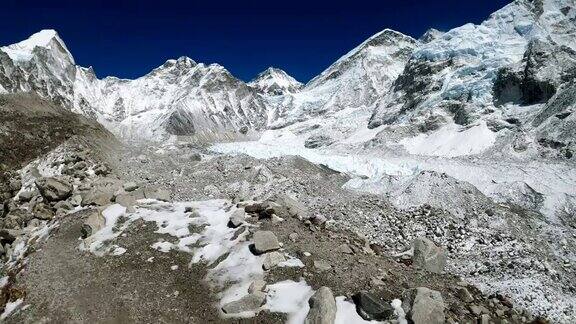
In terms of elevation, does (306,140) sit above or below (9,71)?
below

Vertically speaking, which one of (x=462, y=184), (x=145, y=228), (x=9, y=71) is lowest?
(x=462, y=184)

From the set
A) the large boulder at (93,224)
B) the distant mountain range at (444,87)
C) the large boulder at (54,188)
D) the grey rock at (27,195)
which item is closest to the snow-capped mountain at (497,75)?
the distant mountain range at (444,87)

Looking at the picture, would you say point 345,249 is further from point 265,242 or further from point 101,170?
point 101,170

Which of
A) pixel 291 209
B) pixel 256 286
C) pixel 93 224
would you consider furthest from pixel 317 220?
pixel 93 224

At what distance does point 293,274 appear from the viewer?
11664 millimetres

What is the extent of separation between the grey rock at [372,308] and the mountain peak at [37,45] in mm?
166638

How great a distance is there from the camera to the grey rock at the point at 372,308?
977 centimetres

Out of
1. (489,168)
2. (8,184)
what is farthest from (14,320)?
(489,168)

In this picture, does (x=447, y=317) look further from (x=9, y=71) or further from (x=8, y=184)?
(x=9, y=71)

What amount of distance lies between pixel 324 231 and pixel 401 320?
5.64 metres

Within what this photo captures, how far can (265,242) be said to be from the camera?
12.7 metres

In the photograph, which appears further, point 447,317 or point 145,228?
point 145,228

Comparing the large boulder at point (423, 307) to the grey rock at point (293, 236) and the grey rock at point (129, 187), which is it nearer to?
the grey rock at point (293, 236)

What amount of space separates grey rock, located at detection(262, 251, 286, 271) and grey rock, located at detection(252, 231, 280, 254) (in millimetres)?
265
